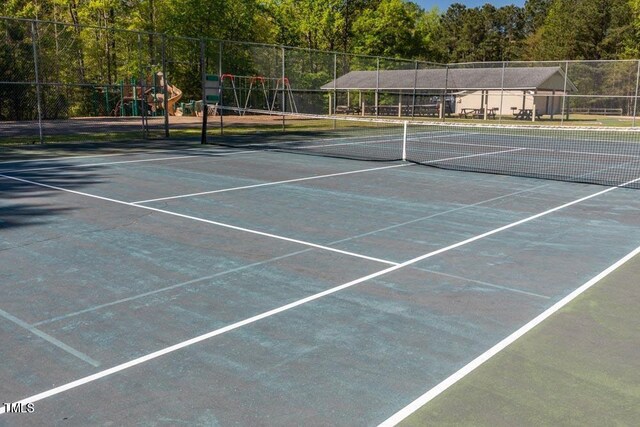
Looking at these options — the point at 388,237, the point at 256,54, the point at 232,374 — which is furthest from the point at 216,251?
the point at 256,54

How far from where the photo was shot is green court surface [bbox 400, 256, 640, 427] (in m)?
3.39

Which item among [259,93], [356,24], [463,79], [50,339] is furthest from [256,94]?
[356,24]

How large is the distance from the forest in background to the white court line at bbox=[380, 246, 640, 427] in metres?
42.9

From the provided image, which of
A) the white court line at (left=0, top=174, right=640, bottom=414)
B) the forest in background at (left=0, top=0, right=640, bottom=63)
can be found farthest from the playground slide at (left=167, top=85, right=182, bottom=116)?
the white court line at (left=0, top=174, right=640, bottom=414)

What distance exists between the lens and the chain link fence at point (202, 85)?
27688 mm

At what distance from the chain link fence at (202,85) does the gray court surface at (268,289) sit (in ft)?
39.5

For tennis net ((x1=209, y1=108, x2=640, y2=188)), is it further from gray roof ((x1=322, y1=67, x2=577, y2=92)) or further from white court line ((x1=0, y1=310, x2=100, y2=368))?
gray roof ((x1=322, y1=67, x2=577, y2=92))

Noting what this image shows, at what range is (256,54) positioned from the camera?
102ft

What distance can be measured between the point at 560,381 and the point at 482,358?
0.54 metres

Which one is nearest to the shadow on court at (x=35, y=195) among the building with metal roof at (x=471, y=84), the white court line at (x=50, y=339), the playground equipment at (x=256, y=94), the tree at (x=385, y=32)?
the white court line at (x=50, y=339)

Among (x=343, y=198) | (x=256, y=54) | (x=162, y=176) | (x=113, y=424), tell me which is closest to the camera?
(x=113, y=424)

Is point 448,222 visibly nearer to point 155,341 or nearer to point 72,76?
point 155,341

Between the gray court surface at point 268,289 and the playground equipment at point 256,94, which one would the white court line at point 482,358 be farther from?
the playground equipment at point 256,94

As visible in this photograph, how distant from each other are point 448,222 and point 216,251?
3514 mm
